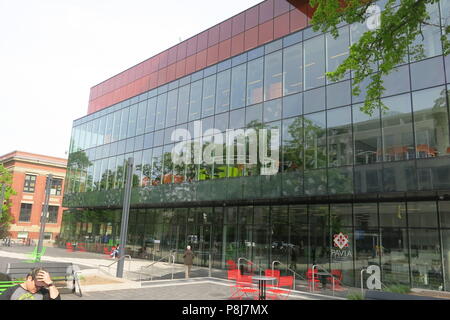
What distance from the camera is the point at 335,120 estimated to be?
1872 centimetres

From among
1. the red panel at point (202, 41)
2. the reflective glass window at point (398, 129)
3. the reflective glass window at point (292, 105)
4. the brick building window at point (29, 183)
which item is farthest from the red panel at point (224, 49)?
the brick building window at point (29, 183)

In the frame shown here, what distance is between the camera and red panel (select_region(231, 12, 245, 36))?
84.6 feet

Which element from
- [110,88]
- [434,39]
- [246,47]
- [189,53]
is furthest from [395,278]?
[110,88]

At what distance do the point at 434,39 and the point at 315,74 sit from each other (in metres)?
6.00

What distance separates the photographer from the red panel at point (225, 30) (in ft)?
87.7

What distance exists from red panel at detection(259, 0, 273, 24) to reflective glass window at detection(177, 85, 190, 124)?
7.99 meters

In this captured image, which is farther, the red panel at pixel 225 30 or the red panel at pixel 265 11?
the red panel at pixel 225 30

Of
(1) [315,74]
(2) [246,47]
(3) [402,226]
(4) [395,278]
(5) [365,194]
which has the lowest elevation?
(4) [395,278]

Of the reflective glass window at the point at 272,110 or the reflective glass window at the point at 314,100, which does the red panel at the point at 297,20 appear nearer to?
the reflective glass window at the point at 314,100

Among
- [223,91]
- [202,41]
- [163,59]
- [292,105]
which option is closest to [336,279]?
[292,105]

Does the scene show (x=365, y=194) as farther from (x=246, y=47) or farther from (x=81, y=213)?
(x=81, y=213)

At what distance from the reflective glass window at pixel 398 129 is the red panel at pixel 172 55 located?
1982 centimetres

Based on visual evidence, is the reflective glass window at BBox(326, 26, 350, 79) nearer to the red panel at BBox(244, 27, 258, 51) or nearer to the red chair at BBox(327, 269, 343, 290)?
the red panel at BBox(244, 27, 258, 51)

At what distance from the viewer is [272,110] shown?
71.9 ft
